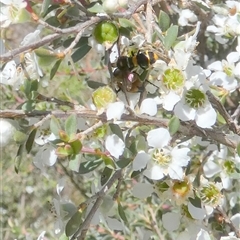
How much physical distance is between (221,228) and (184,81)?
1.42ft

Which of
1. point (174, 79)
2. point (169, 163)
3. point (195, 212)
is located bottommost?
point (195, 212)

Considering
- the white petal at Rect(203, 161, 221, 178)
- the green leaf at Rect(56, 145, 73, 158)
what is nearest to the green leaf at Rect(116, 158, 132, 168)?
the green leaf at Rect(56, 145, 73, 158)

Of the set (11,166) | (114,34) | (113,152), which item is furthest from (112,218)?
(11,166)

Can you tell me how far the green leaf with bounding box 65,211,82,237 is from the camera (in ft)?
2.78

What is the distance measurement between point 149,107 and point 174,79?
0.06 meters

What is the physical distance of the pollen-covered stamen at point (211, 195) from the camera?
0.98 m

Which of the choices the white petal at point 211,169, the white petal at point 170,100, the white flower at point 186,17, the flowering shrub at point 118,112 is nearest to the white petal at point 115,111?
the flowering shrub at point 118,112

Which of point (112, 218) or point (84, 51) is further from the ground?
point (84, 51)

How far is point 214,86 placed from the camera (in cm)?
99

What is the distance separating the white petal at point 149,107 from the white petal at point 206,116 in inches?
2.9

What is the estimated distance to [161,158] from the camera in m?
0.84

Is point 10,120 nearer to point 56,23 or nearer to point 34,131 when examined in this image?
point 34,131

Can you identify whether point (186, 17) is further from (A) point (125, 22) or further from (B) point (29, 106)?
(B) point (29, 106)

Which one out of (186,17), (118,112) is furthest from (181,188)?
(186,17)
